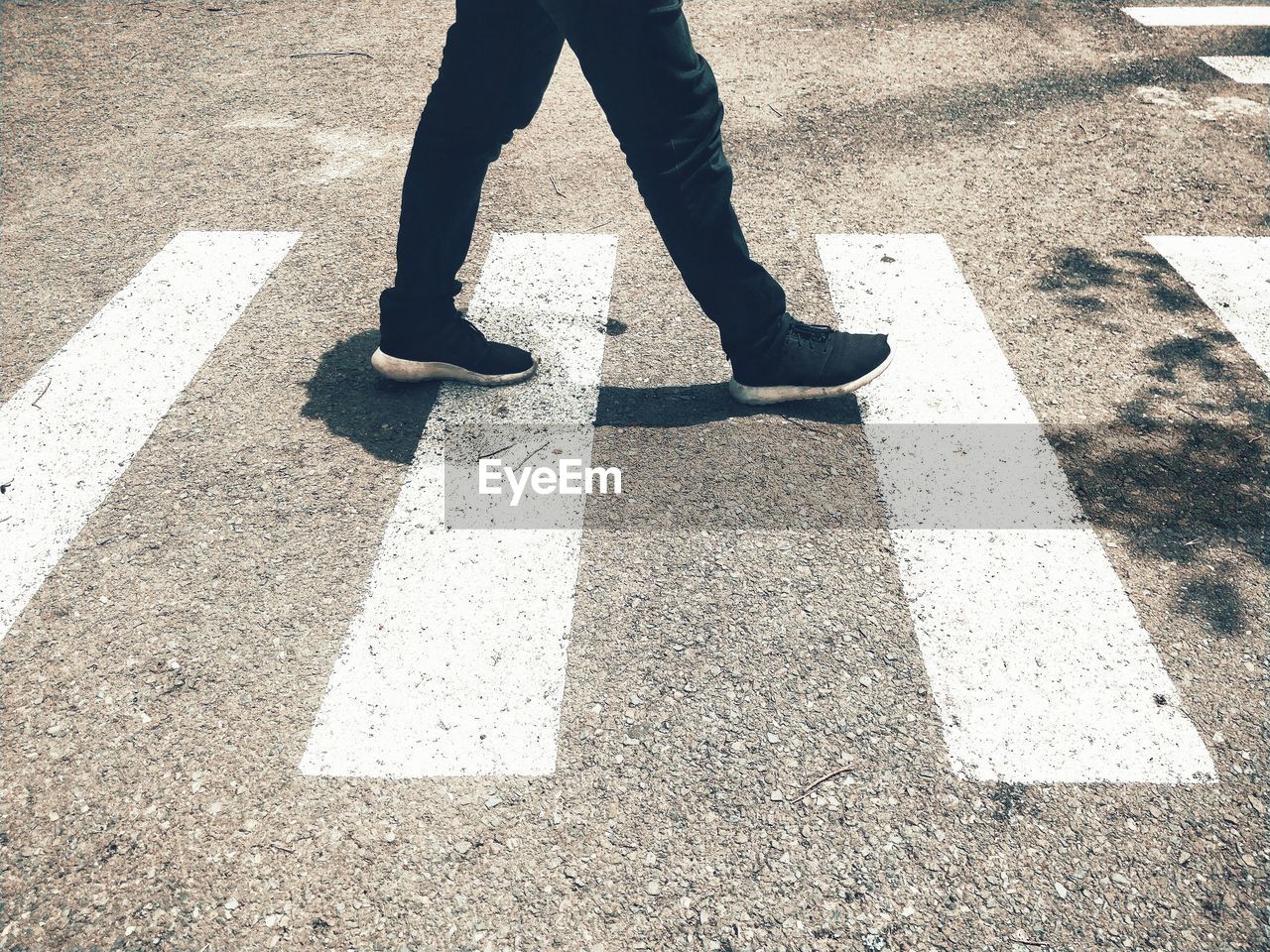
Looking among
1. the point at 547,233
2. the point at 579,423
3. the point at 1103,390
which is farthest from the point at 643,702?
the point at 547,233

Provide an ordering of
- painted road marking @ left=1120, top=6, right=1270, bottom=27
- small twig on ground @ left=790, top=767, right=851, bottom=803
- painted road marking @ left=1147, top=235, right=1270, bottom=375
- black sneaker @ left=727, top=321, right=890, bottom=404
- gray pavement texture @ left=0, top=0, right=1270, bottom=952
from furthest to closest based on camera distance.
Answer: painted road marking @ left=1120, top=6, right=1270, bottom=27
painted road marking @ left=1147, top=235, right=1270, bottom=375
black sneaker @ left=727, top=321, right=890, bottom=404
small twig on ground @ left=790, top=767, right=851, bottom=803
gray pavement texture @ left=0, top=0, right=1270, bottom=952

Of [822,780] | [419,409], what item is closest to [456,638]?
[822,780]

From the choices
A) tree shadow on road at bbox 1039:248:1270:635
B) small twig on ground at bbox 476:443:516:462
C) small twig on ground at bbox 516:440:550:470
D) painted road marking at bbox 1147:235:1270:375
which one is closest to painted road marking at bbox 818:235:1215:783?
tree shadow on road at bbox 1039:248:1270:635

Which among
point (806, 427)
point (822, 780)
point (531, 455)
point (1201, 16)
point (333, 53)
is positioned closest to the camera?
point (822, 780)

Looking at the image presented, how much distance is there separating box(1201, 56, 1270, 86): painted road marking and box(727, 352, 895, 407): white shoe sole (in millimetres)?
→ 4202

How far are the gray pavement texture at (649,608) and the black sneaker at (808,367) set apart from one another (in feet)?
0.36

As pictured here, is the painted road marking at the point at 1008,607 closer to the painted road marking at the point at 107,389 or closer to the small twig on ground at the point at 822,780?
the small twig on ground at the point at 822,780

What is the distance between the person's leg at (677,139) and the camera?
285 centimetres

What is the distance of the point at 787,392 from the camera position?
3.56 m

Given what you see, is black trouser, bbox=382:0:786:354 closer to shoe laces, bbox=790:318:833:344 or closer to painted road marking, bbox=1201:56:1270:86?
shoe laces, bbox=790:318:833:344

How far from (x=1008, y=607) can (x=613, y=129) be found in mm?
1765

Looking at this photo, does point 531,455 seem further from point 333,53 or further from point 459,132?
point 333,53

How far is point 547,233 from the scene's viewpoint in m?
4.71

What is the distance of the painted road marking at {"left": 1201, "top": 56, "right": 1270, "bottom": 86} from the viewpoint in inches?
240
